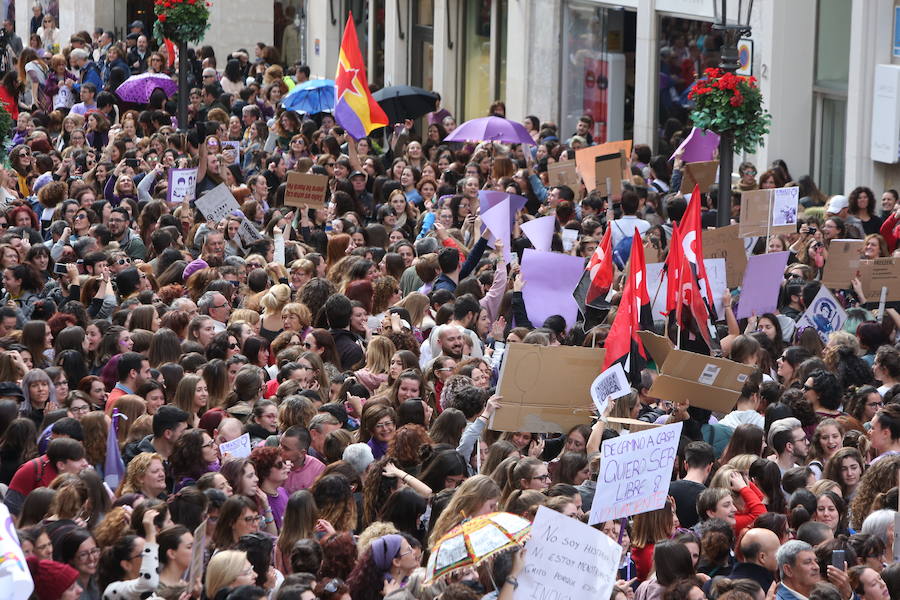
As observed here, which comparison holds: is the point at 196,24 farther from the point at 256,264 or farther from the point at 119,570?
the point at 119,570

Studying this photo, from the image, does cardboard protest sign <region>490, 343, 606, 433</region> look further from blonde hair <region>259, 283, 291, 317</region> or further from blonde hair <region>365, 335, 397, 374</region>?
blonde hair <region>259, 283, 291, 317</region>

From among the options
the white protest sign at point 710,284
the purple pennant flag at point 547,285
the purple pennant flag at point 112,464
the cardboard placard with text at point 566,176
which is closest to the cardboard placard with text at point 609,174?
the cardboard placard with text at point 566,176

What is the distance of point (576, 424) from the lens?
33.3 feet

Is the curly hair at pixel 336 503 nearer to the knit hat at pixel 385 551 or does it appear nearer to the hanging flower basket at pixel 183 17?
the knit hat at pixel 385 551

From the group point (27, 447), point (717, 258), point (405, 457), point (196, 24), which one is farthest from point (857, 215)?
point (196, 24)

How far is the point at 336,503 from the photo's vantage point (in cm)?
855

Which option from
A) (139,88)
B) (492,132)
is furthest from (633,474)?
(139,88)

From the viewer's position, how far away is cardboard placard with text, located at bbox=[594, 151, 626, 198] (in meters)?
17.6

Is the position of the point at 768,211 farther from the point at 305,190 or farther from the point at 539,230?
the point at 305,190

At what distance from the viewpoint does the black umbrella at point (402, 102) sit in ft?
76.9

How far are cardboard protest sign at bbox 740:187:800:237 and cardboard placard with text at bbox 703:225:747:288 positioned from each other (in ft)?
2.57

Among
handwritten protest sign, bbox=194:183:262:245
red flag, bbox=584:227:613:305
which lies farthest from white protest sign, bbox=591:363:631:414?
handwritten protest sign, bbox=194:183:262:245

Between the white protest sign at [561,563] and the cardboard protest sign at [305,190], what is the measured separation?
10.1m

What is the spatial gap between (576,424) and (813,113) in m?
12.4
